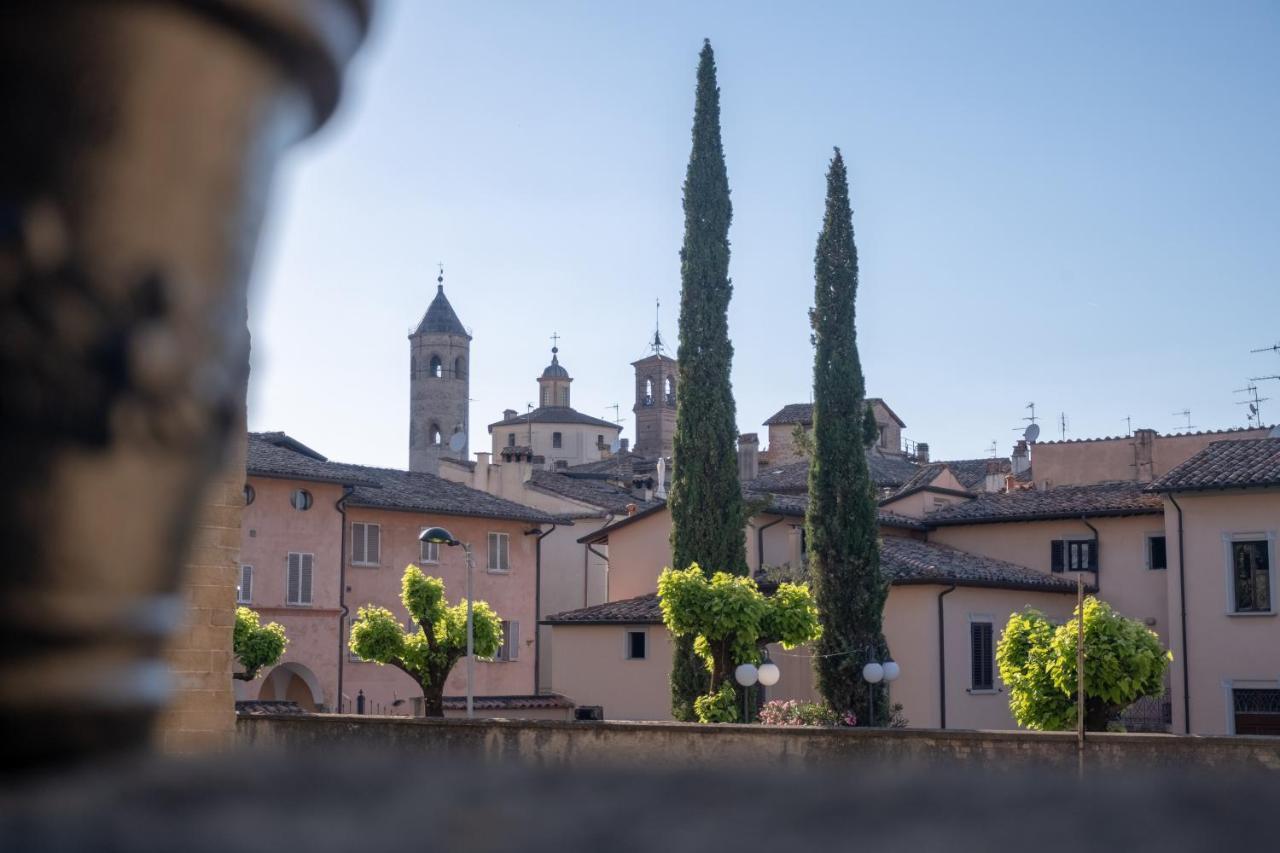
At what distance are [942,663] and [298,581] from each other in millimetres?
19072

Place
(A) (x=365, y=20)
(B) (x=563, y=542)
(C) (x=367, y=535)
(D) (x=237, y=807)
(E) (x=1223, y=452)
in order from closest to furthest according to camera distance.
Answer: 1. (D) (x=237, y=807)
2. (A) (x=365, y=20)
3. (E) (x=1223, y=452)
4. (C) (x=367, y=535)
5. (B) (x=563, y=542)

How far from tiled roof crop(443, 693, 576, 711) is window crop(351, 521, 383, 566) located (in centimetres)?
542

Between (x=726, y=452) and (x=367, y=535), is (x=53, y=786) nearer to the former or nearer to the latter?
(x=726, y=452)

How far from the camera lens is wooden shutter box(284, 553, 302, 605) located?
45281mm

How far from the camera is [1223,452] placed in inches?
1519

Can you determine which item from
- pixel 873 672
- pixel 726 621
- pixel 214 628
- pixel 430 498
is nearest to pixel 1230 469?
pixel 873 672

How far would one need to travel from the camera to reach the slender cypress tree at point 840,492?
36.1 m

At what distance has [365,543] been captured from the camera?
47656 mm

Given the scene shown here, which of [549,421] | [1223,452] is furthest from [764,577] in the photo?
[549,421]

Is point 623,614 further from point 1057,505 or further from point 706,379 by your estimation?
point 1057,505

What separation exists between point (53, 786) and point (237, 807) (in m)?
0.08

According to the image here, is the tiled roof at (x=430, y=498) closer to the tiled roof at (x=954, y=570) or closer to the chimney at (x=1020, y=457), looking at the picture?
the tiled roof at (x=954, y=570)

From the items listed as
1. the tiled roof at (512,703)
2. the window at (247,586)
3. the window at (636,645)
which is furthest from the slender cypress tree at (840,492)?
the window at (247,586)

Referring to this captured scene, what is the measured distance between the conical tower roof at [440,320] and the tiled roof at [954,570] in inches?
2964
